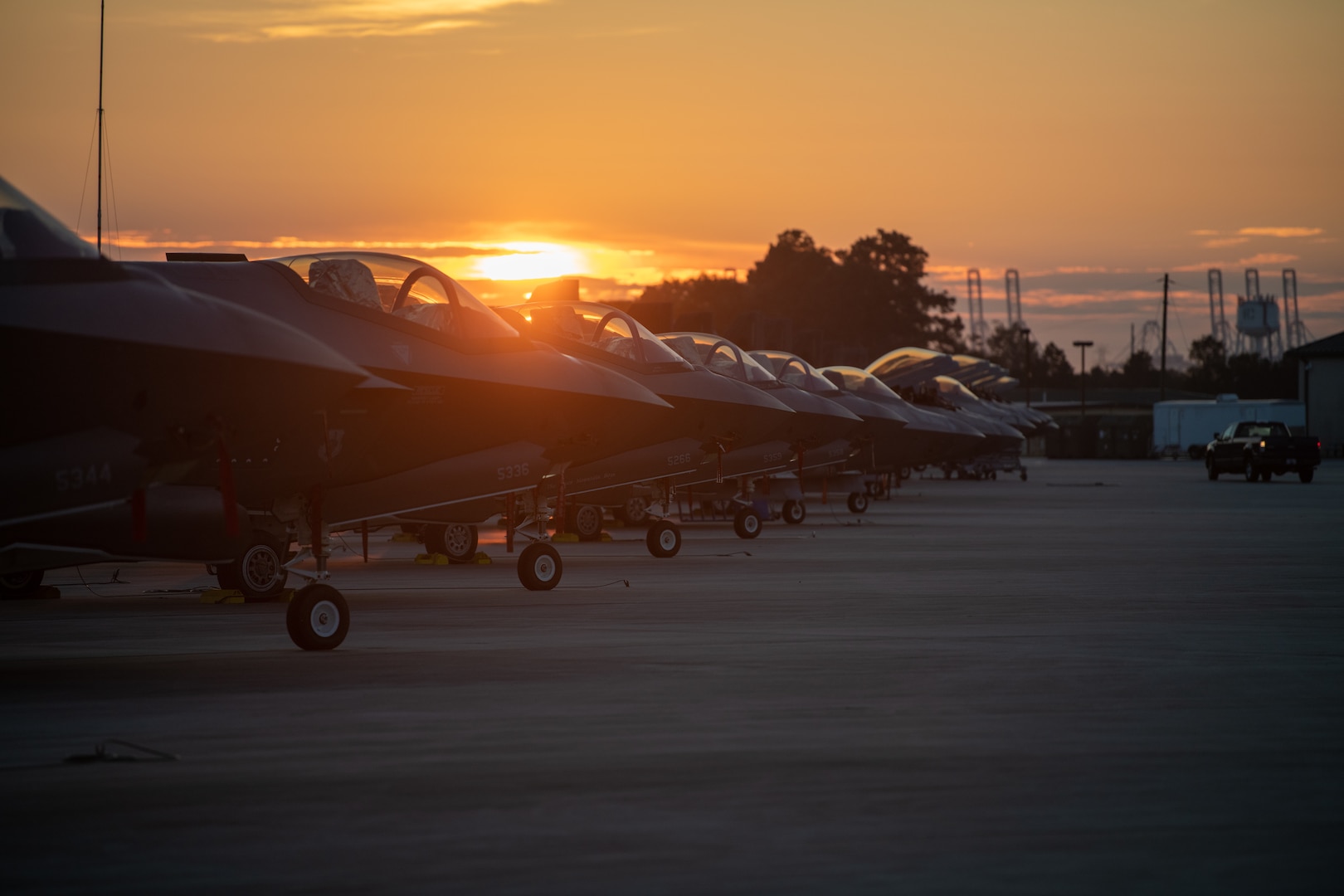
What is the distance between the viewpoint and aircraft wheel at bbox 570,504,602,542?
2156cm

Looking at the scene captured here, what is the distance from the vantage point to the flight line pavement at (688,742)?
4.85 m

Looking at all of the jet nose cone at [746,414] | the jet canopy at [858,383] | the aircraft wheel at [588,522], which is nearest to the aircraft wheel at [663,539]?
the jet nose cone at [746,414]

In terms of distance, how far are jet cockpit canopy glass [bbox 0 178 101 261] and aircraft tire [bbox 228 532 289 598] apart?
5.51m

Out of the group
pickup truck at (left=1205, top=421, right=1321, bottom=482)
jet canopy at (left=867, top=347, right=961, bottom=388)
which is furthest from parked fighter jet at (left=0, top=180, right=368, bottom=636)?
pickup truck at (left=1205, top=421, right=1321, bottom=482)

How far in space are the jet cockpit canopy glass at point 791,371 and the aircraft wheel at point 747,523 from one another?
362 centimetres

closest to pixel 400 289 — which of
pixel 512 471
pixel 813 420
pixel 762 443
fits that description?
pixel 512 471

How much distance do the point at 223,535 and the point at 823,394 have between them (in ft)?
53.8

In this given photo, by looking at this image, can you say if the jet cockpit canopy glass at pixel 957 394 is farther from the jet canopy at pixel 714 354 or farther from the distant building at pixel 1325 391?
the distant building at pixel 1325 391

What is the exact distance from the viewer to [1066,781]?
19.4 ft

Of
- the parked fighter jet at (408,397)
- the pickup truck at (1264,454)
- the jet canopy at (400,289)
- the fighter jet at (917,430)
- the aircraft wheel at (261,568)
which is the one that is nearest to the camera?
the parked fighter jet at (408,397)

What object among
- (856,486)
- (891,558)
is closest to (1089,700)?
(891,558)

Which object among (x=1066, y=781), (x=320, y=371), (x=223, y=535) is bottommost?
(x=1066, y=781)

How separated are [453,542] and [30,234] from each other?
34.0ft

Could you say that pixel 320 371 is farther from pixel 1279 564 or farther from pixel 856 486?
pixel 856 486
